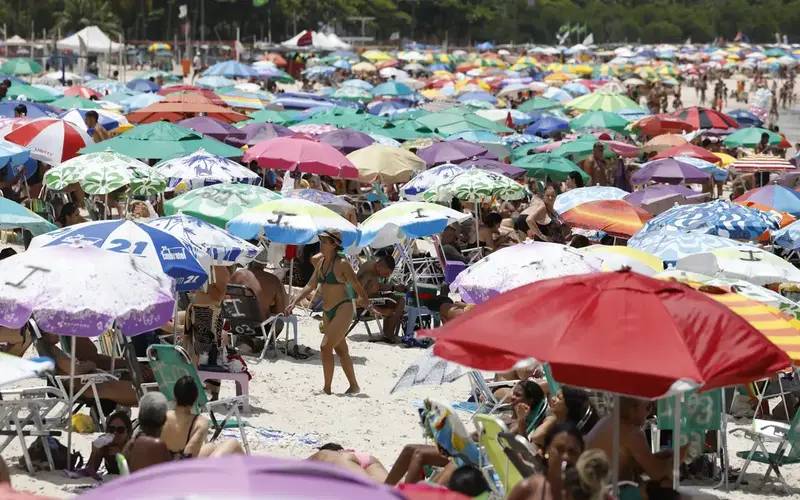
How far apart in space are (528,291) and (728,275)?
4545mm

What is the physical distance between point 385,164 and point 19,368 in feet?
34.7

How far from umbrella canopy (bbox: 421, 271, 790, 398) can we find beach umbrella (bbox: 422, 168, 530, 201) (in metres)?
8.14

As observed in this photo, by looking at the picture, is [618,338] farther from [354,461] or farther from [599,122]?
[599,122]

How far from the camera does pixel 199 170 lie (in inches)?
539

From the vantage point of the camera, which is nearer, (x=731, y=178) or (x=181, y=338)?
(x=181, y=338)

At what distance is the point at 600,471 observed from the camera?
14.9 feet

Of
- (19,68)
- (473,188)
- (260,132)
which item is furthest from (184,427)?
(19,68)

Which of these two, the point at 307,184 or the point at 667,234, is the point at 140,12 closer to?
the point at 307,184

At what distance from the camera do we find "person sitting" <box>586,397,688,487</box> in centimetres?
576

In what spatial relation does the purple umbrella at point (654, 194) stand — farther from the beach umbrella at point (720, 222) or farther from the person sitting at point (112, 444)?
the person sitting at point (112, 444)

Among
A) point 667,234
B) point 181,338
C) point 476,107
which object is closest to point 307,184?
point 667,234

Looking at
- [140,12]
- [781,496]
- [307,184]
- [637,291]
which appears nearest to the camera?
[637,291]

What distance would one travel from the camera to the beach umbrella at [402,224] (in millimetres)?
11211

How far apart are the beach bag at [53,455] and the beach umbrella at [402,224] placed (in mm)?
4672
